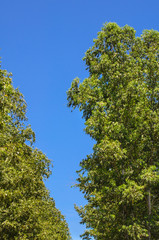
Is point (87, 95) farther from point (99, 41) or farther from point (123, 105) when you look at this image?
point (99, 41)

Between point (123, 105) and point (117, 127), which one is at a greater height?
point (123, 105)

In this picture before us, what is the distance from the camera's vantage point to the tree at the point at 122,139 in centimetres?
1595

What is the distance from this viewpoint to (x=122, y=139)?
1747cm

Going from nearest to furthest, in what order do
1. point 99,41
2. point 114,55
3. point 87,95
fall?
point 87,95
point 114,55
point 99,41

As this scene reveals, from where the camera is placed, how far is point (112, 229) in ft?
54.3

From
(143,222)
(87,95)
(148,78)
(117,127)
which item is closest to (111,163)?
(117,127)

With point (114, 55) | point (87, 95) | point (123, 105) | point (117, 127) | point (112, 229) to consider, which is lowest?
point (112, 229)

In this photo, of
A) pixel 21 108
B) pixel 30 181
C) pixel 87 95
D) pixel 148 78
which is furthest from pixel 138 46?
pixel 30 181

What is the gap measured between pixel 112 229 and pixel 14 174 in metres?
6.29

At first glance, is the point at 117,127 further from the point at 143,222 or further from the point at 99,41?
the point at 99,41

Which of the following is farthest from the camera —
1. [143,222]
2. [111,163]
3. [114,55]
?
[114,55]

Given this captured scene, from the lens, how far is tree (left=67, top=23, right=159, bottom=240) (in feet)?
52.3

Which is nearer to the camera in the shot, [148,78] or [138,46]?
[148,78]

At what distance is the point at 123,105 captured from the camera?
1855cm
